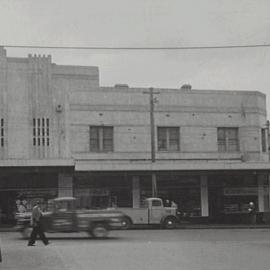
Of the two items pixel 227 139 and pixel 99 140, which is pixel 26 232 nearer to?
pixel 99 140

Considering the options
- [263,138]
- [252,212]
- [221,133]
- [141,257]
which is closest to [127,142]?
[221,133]

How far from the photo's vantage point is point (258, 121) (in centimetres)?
4691

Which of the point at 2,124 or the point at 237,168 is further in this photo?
the point at 2,124

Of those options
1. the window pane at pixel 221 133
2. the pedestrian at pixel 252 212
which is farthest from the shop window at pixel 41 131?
the pedestrian at pixel 252 212

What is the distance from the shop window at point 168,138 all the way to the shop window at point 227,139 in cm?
327

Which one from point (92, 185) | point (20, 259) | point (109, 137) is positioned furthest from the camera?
point (109, 137)

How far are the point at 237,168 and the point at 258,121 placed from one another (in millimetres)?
7844

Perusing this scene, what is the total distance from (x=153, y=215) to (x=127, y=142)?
1101 cm

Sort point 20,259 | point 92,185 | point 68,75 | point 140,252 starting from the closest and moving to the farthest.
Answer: point 20,259, point 140,252, point 92,185, point 68,75

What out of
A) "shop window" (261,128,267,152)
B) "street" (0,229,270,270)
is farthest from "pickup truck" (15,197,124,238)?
"shop window" (261,128,267,152)

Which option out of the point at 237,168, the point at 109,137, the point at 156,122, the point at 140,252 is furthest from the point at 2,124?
the point at 140,252

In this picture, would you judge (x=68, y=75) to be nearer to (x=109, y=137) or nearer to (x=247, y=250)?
(x=109, y=137)

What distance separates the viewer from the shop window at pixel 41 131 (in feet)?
154

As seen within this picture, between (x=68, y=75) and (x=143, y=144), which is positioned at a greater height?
(x=68, y=75)
